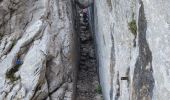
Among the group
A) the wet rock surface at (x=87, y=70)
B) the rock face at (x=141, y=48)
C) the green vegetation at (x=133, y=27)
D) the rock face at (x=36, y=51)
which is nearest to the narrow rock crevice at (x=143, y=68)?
the rock face at (x=141, y=48)

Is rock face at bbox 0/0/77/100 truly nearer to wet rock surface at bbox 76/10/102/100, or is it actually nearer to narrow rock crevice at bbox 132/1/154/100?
wet rock surface at bbox 76/10/102/100

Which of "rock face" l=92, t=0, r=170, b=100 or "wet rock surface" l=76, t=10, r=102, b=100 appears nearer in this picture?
"rock face" l=92, t=0, r=170, b=100

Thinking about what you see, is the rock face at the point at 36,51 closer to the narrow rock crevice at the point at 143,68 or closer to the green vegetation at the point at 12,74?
the green vegetation at the point at 12,74

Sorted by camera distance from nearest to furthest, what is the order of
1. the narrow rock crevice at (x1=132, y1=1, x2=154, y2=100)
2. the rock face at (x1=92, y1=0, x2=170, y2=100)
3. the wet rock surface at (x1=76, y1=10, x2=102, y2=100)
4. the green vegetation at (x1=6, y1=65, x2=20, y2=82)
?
1. the rock face at (x1=92, y1=0, x2=170, y2=100)
2. the narrow rock crevice at (x1=132, y1=1, x2=154, y2=100)
3. the green vegetation at (x1=6, y1=65, x2=20, y2=82)
4. the wet rock surface at (x1=76, y1=10, x2=102, y2=100)

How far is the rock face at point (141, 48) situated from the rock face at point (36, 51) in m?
3.09

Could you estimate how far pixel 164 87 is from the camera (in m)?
4.68

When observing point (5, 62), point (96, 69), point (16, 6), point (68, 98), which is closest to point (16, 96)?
point (5, 62)

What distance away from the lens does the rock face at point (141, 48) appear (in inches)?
182

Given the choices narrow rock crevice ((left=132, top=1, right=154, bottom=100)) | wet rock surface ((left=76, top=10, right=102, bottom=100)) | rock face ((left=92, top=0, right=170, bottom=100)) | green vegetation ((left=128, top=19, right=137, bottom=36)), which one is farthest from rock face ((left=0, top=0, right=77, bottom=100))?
narrow rock crevice ((left=132, top=1, right=154, bottom=100))

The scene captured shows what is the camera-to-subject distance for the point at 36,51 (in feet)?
38.2

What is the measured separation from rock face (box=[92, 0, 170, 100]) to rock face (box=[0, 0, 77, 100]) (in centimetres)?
309

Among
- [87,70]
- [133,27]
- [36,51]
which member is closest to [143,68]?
[133,27]

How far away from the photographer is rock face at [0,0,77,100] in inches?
441

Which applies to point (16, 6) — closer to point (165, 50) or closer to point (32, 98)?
point (32, 98)
